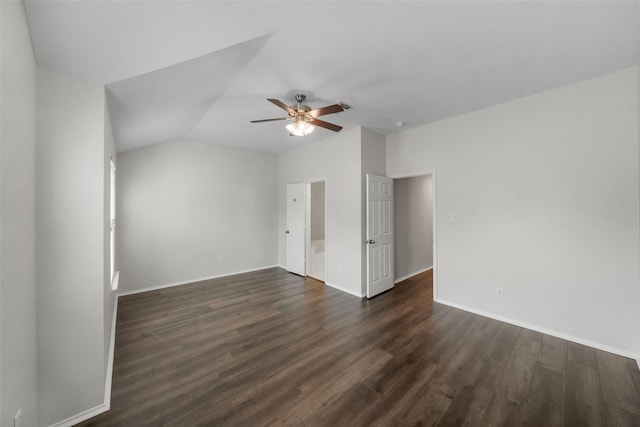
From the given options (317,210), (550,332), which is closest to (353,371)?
(550,332)

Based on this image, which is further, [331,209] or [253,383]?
[331,209]

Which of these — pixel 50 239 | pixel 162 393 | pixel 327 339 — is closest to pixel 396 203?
pixel 327 339

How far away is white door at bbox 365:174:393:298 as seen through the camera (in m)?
3.89

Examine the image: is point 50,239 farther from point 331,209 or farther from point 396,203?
point 396,203

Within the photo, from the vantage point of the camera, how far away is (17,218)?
1.21m

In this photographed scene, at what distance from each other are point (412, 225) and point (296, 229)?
Answer: 2513mm

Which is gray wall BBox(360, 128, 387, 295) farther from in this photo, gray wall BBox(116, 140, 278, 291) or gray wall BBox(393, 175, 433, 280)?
gray wall BBox(116, 140, 278, 291)

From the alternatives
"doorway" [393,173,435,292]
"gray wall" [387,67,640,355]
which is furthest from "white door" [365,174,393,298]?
"gray wall" [387,67,640,355]

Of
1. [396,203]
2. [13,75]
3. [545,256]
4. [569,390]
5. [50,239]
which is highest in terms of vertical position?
[13,75]

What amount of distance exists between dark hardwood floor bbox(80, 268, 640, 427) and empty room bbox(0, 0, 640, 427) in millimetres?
20

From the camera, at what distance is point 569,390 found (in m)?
1.93

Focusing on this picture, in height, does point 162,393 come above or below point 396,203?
below

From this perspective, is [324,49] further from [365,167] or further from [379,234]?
[379,234]

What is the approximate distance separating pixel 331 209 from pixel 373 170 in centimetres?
103
